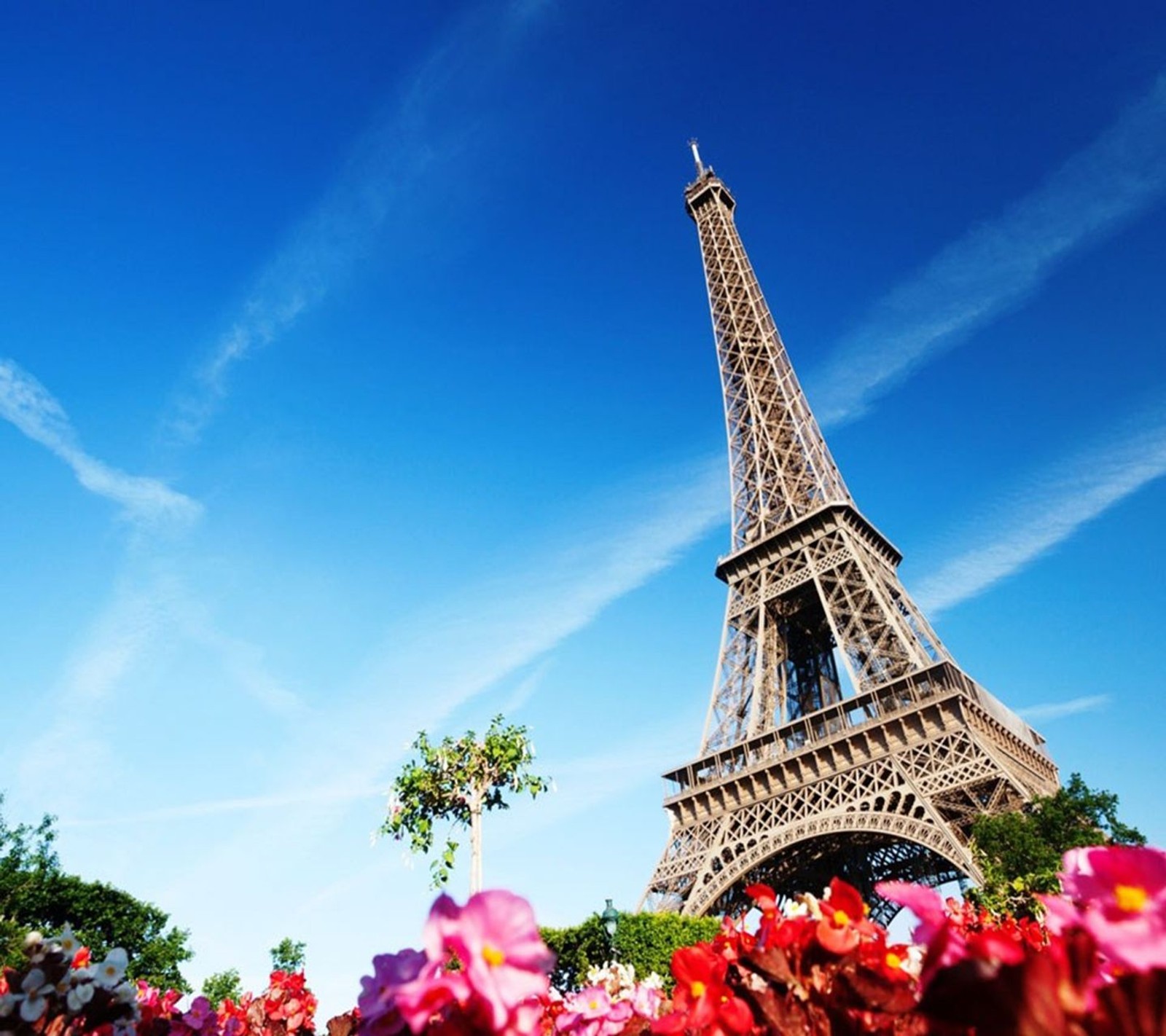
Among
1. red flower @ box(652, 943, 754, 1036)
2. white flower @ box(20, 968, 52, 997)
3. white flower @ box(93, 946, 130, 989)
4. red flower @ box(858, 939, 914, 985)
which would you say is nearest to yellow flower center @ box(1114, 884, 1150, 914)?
red flower @ box(858, 939, 914, 985)

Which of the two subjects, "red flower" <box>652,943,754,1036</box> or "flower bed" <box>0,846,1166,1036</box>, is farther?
"red flower" <box>652,943,754,1036</box>

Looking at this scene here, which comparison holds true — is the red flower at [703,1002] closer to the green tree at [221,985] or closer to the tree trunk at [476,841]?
the tree trunk at [476,841]

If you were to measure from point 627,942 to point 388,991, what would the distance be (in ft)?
71.5

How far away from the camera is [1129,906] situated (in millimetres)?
1036

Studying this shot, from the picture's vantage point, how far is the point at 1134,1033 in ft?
3.21

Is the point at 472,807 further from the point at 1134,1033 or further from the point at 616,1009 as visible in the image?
the point at 1134,1033

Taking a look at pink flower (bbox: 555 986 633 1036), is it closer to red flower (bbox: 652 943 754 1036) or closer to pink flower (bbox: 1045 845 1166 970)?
red flower (bbox: 652 943 754 1036)

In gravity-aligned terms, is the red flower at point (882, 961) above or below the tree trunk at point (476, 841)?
below

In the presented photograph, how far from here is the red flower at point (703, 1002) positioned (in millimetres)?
1652

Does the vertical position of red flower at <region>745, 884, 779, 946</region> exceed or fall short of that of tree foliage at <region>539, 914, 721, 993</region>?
it falls short

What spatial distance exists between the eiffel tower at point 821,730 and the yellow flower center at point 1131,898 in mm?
23756

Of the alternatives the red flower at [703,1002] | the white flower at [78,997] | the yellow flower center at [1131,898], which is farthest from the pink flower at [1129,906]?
the white flower at [78,997]

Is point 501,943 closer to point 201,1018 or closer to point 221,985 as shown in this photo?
point 201,1018

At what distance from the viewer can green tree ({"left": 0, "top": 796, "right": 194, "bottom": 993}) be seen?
28422 mm
